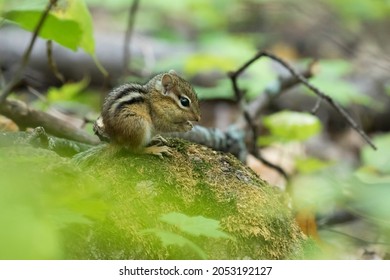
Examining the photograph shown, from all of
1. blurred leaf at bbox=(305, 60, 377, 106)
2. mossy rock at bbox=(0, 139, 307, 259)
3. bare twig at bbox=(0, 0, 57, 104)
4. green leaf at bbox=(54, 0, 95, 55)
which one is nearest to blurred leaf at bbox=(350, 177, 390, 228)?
mossy rock at bbox=(0, 139, 307, 259)

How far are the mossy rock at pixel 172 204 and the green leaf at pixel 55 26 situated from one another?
46 cm

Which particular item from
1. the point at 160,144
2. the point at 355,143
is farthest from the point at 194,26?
the point at 160,144

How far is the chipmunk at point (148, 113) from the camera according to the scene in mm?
2264

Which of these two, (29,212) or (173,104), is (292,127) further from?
(29,212)

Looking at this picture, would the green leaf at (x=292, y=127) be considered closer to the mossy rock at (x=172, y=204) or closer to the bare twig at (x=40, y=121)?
the bare twig at (x=40, y=121)

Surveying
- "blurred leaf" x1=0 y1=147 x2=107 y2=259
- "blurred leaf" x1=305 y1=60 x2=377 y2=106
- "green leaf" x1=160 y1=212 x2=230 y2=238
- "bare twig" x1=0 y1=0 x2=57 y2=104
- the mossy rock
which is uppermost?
"blurred leaf" x1=0 y1=147 x2=107 y2=259

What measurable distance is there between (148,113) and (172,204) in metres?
0.52

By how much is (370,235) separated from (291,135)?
0.68 metres

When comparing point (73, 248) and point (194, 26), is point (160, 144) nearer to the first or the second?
point (73, 248)

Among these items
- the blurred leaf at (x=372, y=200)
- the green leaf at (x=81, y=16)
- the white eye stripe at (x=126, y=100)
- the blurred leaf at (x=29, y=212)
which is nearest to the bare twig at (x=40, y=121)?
the green leaf at (x=81, y=16)

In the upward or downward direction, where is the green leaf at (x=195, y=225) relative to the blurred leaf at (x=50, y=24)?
downward

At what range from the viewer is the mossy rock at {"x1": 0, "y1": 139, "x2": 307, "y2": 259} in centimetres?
181

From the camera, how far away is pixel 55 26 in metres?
2.47

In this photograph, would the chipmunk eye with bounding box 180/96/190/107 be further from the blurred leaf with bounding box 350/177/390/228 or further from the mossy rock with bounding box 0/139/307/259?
the blurred leaf with bounding box 350/177/390/228
